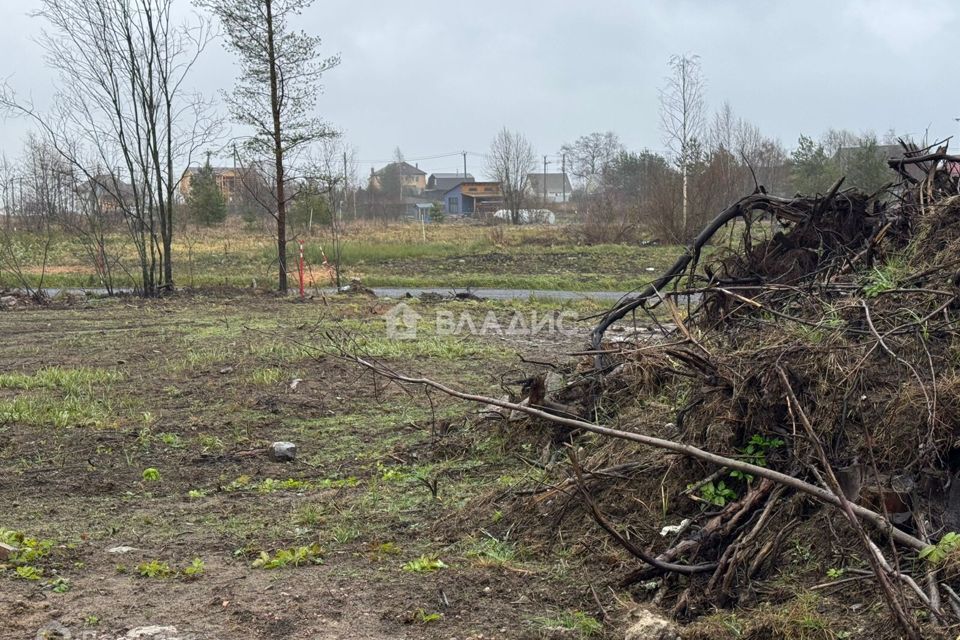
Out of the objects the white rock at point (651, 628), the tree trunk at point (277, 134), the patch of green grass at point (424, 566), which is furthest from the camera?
the tree trunk at point (277, 134)

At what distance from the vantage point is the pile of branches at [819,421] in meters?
3.33

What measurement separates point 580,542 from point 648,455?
67cm

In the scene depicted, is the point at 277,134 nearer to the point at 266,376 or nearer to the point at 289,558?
the point at 266,376

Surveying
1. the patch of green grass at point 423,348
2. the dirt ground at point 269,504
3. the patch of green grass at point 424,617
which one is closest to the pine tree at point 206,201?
the patch of green grass at point 423,348

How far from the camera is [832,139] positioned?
147 ft

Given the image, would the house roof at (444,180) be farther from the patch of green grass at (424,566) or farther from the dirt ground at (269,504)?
the patch of green grass at (424,566)

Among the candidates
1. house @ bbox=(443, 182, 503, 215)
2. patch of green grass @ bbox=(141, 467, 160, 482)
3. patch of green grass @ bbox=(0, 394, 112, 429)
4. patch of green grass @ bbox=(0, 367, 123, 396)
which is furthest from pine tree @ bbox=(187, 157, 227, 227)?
house @ bbox=(443, 182, 503, 215)

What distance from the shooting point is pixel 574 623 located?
3.34m

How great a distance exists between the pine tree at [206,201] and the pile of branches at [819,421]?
31.8m

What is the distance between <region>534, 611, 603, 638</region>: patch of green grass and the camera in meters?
3.26

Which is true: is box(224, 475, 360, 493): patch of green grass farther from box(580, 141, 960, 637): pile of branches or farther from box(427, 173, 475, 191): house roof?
box(427, 173, 475, 191): house roof

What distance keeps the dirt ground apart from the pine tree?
1026 inches

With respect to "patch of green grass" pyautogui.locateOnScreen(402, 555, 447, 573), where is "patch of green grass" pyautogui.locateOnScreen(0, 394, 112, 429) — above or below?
above

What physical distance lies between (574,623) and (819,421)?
1558 millimetres
